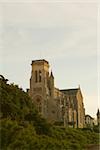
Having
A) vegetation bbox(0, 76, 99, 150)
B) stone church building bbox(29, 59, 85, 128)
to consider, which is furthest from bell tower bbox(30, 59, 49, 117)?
vegetation bbox(0, 76, 99, 150)

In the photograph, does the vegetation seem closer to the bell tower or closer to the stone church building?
the stone church building

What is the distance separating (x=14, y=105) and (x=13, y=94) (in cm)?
196

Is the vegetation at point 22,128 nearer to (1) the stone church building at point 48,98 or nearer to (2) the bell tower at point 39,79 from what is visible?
(1) the stone church building at point 48,98

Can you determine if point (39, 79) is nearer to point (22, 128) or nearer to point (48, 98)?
point (48, 98)

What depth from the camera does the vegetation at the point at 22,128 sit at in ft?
52.0

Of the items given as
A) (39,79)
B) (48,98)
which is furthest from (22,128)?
(39,79)

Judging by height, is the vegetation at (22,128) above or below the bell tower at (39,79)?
below

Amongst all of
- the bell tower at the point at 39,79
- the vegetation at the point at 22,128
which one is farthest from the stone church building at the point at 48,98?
the vegetation at the point at 22,128

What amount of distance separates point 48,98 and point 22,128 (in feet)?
171

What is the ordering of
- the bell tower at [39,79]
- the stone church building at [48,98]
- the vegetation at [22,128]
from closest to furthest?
the vegetation at [22,128] → the stone church building at [48,98] → the bell tower at [39,79]

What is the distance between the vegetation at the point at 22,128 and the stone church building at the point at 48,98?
→ 132 ft

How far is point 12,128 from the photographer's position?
54.2ft

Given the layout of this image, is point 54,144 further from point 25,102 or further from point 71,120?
point 71,120

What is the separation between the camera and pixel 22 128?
56.1 ft
